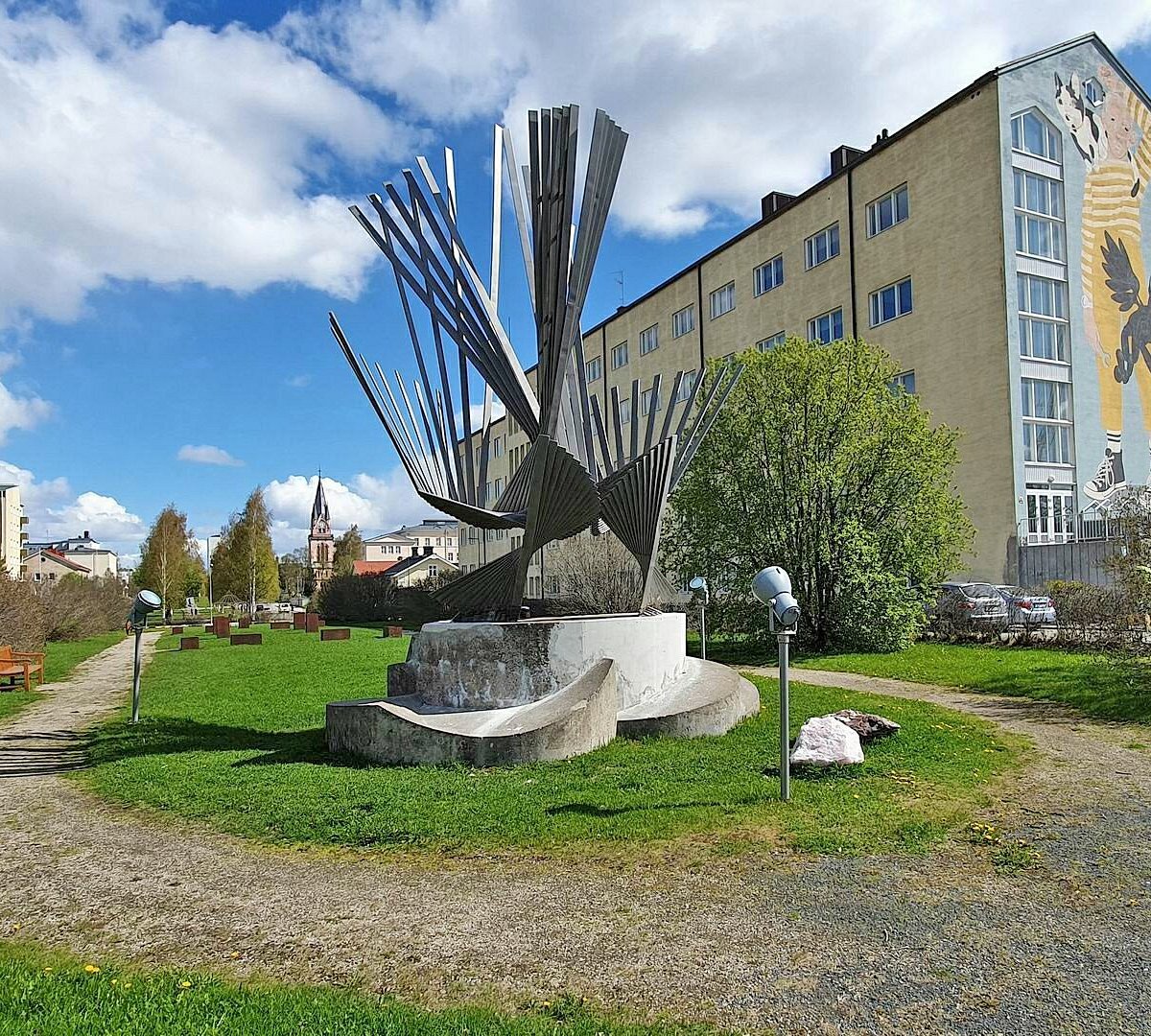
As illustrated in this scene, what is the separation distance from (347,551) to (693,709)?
77.7 metres

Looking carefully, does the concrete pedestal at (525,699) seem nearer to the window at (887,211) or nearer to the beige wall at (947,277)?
the beige wall at (947,277)

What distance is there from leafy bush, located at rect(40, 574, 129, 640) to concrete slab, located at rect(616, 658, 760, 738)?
78.4 ft

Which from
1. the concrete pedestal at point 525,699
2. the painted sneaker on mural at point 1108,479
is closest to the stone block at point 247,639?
the concrete pedestal at point 525,699

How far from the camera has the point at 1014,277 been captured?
26328 mm

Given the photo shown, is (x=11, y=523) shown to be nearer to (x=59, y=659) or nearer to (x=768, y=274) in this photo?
(x=59, y=659)

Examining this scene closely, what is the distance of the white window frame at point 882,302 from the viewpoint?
29230 millimetres

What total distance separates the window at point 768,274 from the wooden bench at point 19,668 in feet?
93.0

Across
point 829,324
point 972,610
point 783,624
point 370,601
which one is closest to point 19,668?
point 783,624

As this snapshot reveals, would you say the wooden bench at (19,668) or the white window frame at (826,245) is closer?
the wooden bench at (19,668)

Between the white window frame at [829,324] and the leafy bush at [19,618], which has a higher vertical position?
the white window frame at [829,324]

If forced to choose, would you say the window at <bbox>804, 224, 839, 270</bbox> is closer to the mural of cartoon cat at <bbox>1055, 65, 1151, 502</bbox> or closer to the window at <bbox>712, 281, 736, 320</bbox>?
the window at <bbox>712, 281, 736, 320</bbox>

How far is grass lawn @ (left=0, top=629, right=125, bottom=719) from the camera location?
14.8 m

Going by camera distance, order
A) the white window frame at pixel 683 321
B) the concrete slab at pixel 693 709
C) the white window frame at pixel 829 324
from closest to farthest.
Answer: the concrete slab at pixel 693 709, the white window frame at pixel 829 324, the white window frame at pixel 683 321

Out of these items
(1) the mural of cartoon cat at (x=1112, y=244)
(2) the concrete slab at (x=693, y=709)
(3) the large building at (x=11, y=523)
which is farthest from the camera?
(3) the large building at (x=11, y=523)
